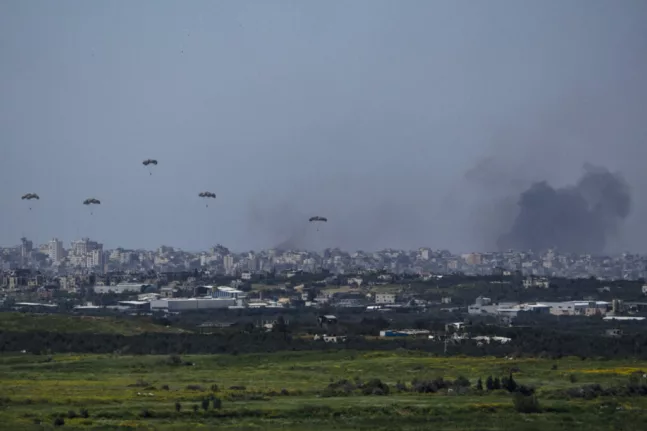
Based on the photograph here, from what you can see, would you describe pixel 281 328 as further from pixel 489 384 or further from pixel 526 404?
pixel 526 404

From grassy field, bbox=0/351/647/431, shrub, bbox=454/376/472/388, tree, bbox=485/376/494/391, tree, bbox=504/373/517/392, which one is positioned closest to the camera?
grassy field, bbox=0/351/647/431

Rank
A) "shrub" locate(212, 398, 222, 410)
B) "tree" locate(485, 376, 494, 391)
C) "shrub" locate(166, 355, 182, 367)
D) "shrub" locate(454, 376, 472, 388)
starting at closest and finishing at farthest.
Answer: "shrub" locate(212, 398, 222, 410), "tree" locate(485, 376, 494, 391), "shrub" locate(454, 376, 472, 388), "shrub" locate(166, 355, 182, 367)

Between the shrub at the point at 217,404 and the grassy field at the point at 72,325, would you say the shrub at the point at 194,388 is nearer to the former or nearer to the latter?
the shrub at the point at 217,404

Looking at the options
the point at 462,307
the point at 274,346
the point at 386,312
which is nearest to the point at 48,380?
the point at 274,346

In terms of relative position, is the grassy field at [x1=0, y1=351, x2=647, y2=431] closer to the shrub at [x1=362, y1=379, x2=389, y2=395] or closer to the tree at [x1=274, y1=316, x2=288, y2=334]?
the shrub at [x1=362, y1=379, x2=389, y2=395]

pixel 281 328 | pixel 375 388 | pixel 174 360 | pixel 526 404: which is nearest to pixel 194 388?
pixel 375 388


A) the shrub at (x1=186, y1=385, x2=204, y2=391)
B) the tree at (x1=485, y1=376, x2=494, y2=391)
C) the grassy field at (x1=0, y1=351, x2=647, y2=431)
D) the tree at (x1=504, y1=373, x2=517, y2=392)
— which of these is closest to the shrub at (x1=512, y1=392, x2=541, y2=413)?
the grassy field at (x1=0, y1=351, x2=647, y2=431)
